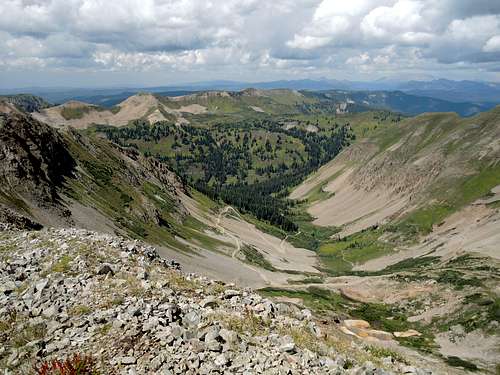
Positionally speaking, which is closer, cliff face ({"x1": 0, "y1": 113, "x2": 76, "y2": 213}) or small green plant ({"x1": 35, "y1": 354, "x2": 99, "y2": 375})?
small green plant ({"x1": 35, "y1": 354, "x2": 99, "y2": 375})

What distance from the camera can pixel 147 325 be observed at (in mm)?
19203

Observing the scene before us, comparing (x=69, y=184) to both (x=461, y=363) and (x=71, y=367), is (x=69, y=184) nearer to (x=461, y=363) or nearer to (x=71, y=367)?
(x=461, y=363)

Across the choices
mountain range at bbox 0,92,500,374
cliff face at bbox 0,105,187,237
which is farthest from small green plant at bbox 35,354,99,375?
cliff face at bbox 0,105,187,237

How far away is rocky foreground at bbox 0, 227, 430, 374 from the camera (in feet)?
58.2

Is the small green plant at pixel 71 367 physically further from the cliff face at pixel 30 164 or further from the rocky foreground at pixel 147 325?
the cliff face at pixel 30 164

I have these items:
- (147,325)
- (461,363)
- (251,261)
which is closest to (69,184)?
(251,261)

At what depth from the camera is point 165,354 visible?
17562 mm

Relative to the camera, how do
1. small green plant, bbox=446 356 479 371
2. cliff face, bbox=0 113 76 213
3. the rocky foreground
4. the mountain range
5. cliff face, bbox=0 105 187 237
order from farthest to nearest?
cliff face, bbox=0 105 187 237, cliff face, bbox=0 113 76 213, small green plant, bbox=446 356 479 371, the mountain range, the rocky foreground

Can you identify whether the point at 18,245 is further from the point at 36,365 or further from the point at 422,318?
the point at 422,318

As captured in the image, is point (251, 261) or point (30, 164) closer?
point (30, 164)

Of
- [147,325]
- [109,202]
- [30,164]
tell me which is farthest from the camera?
[109,202]

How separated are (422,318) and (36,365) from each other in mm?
83821

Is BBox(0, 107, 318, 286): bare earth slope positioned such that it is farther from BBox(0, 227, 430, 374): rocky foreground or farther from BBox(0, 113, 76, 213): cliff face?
BBox(0, 227, 430, 374): rocky foreground

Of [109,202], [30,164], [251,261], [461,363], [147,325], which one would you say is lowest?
[251,261]
